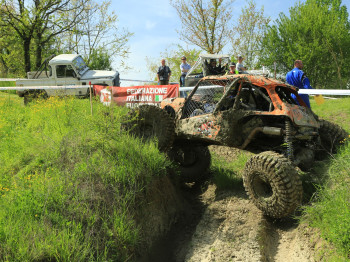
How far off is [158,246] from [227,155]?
3679 mm

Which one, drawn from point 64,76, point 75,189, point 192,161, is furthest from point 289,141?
point 64,76

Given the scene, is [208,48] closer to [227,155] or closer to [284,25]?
[284,25]

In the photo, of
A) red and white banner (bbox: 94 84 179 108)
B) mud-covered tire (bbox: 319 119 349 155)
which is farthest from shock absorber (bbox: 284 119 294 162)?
red and white banner (bbox: 94 84 179 108)

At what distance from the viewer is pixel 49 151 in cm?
538

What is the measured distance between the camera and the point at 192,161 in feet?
23.5

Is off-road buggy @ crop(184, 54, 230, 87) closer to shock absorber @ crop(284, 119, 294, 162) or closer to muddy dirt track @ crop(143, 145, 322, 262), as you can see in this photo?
muddy dirt track @ crop(143, 145, 322, 262)

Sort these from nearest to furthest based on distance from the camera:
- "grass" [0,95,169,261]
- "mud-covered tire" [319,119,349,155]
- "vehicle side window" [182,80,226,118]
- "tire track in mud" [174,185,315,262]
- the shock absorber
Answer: "grass" [0,95,169,261] < "tire track in mud" [174,185,315,262] < the shock absorber < "mud-covered tire" [319,119,349,155] < "vehicle side window" [182,80,226,118]

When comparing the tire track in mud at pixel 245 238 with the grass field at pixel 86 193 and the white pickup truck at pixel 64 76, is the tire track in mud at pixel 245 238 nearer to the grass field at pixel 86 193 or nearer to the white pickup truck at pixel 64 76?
the grass field at pixel 86 193

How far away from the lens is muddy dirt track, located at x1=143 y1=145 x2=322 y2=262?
424cm

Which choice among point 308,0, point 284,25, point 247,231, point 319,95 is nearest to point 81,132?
point 247,231

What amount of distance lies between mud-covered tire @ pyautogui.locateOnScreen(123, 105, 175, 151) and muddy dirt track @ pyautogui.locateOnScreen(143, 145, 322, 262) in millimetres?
1442

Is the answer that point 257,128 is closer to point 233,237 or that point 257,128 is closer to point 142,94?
point 233,237

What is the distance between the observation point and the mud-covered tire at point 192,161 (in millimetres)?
7047

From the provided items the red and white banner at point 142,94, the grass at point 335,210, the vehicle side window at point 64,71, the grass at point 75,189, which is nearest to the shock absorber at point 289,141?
the grass at point 335,210
